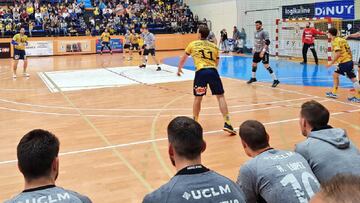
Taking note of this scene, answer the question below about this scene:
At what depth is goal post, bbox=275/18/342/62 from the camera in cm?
2022

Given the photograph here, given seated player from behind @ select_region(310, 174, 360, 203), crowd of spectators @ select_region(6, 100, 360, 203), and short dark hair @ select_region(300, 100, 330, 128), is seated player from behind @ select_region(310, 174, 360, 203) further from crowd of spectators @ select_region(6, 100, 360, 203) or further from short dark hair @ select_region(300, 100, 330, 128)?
short dark hair @ select_region(300, 100, 330, 128)

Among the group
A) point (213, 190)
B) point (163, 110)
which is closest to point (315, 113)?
point (213, 190)

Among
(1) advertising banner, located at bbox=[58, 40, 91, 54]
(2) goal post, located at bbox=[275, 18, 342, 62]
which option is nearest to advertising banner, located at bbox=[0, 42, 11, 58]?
(1) advertising banner, located at bbox=[58, 40, 91, 54]

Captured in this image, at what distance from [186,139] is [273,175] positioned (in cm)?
71

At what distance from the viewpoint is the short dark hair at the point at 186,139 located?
7.95 feet

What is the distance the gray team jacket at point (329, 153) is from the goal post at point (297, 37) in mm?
16952

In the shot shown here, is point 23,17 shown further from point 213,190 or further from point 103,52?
point 213,190

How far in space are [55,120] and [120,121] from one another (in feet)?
4.74

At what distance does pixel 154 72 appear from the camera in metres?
17.5

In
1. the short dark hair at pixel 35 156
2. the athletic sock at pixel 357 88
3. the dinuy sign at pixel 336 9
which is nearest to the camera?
the short dark hair at pixel 35 156

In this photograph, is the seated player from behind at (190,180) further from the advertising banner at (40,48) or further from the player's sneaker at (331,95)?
the advertising banner at (40,48)

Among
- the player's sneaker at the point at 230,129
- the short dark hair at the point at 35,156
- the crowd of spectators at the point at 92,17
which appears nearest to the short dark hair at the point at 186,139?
the short dark hair at the point at 35,156

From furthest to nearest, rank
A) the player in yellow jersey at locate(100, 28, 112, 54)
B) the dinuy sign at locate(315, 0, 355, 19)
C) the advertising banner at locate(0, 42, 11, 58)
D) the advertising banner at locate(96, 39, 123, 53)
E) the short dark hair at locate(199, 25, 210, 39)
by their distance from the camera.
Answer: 1. the advertising banner at locate(96, 39, 123, 53)
2. the player in yellow jersey at locate(100, 28, 112, 54)
3. the advertising banner at locate(0, 42, 11, 58)
4. the dinuy sign at locate(315, 0, 355, 19)
5. the short dark hair at locate(199, 25, 210, 39)

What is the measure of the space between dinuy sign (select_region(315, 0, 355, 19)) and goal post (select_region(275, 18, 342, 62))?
1.39 ft
